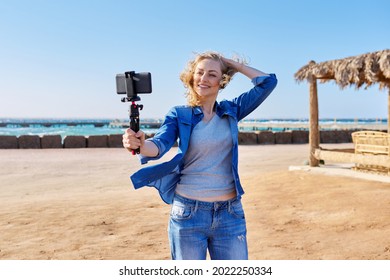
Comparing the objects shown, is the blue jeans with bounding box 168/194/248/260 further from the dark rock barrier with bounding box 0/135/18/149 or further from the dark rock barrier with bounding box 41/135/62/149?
the dark rock barrier with bounding box 0/135/18/149

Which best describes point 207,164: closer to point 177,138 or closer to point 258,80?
point 177,138

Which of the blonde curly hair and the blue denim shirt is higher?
the blonde curly hair

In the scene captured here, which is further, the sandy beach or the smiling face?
the sandy beach

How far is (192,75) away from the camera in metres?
2.55

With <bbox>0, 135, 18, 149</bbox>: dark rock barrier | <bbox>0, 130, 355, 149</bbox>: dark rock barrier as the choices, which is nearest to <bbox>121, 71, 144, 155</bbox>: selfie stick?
<bbox>0, 130, 355, 149</bbox>: dark rock barrier

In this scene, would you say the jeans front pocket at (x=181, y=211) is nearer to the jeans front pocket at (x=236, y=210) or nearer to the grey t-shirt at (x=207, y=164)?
the grey t-shirt at (x=207, y=164)

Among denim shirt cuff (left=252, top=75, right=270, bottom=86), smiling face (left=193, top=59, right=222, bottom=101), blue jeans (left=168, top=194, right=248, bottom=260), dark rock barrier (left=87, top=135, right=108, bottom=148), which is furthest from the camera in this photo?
dark rock barrier (left=87, top=135, right=108, bottom=148)

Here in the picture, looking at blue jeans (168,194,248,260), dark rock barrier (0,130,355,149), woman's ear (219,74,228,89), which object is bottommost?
dark rock barrier (0,130,355,149)

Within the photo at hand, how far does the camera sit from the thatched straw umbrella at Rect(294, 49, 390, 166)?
912 centimetres

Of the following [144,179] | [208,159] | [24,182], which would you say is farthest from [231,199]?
[24,182]

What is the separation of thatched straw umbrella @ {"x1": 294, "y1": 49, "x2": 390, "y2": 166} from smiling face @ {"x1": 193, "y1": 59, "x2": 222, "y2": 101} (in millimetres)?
7237

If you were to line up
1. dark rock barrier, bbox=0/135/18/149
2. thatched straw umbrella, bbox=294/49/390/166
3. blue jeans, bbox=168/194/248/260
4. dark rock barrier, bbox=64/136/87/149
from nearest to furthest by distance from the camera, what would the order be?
blue jeans, bbox=168/194/248/260
thatched straw umbrella, bbox=294/49/390/166
dark rock barrier, bbox=0/135/18/149
dark rock barrier, bbox=64/136/87/149

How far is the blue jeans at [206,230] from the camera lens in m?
2.33

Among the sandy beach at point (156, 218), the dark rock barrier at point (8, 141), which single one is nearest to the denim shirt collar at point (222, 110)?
the sandy beach at point (156, 218)
